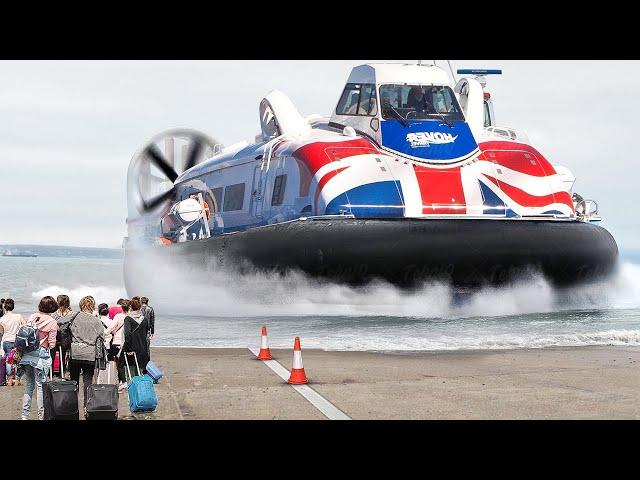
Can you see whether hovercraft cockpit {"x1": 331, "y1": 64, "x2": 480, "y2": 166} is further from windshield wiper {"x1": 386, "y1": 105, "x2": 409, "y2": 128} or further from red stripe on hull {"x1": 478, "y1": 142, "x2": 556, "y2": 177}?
red stripe on hull {"x1": 478, "y1": 142, "x2": 556, "y2": 177}

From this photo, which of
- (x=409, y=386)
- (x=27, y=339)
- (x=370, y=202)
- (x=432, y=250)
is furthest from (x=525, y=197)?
(x=27, y=339)

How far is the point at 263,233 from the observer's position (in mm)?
17375

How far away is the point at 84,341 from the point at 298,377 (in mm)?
2446

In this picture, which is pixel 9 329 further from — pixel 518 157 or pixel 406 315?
pixel 518 157

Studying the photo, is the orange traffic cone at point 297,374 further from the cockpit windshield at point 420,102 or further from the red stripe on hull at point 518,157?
the cockpit windshield at point 420,102

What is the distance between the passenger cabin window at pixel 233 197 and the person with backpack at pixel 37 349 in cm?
1174

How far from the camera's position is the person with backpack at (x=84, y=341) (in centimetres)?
835

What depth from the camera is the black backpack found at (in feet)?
27.6

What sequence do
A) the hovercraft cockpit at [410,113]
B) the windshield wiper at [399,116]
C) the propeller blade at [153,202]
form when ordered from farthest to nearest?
the propeller blade at [153,202] → the windshield wiper at [399,116] → the hovercraft cockpit at [410,113]

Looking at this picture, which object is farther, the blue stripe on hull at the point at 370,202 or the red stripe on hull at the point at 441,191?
the red stripe on hull at the point at 441,191

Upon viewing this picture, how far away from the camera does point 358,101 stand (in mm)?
18688

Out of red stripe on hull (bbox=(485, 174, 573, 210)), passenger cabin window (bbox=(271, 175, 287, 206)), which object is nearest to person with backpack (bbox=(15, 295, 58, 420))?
passenger cabin window (bbox=(271, 175, 287, 206))

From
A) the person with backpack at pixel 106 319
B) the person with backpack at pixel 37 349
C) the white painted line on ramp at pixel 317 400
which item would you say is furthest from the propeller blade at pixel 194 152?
the person with backpack at pixel 37 349
